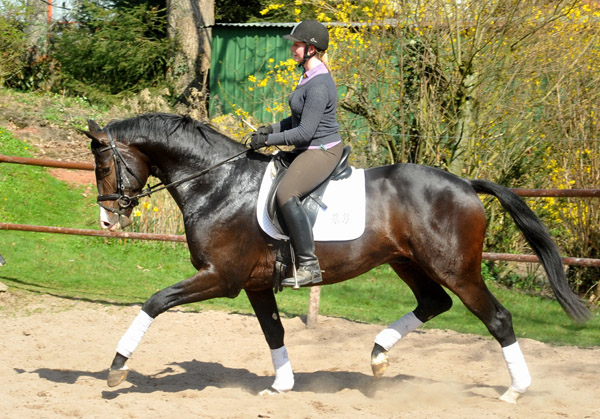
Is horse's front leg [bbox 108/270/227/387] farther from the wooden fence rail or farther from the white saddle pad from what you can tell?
the wooden fence rail

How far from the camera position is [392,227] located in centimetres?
525

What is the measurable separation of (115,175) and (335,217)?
167cm

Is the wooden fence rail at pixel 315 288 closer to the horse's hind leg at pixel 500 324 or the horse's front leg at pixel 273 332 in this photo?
the horse's hind leg at pixel 500 324

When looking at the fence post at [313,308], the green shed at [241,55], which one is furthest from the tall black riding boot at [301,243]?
the green shed at [241,55]

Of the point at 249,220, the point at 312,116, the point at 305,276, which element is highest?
the point at 312,116

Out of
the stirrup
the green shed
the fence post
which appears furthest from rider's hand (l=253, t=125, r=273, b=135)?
the green shed

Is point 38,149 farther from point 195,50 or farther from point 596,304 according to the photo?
point 596,304

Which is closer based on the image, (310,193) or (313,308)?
(310,193)

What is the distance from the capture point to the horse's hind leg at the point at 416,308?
553 centimetres

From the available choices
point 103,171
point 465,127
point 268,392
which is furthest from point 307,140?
point 465,127

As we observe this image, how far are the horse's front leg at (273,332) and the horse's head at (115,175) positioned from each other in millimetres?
1146

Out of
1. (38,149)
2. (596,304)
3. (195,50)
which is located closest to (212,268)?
(596,304)

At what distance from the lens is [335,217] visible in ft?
17.0

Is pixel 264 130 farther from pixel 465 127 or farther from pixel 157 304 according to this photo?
pixel 465 127
